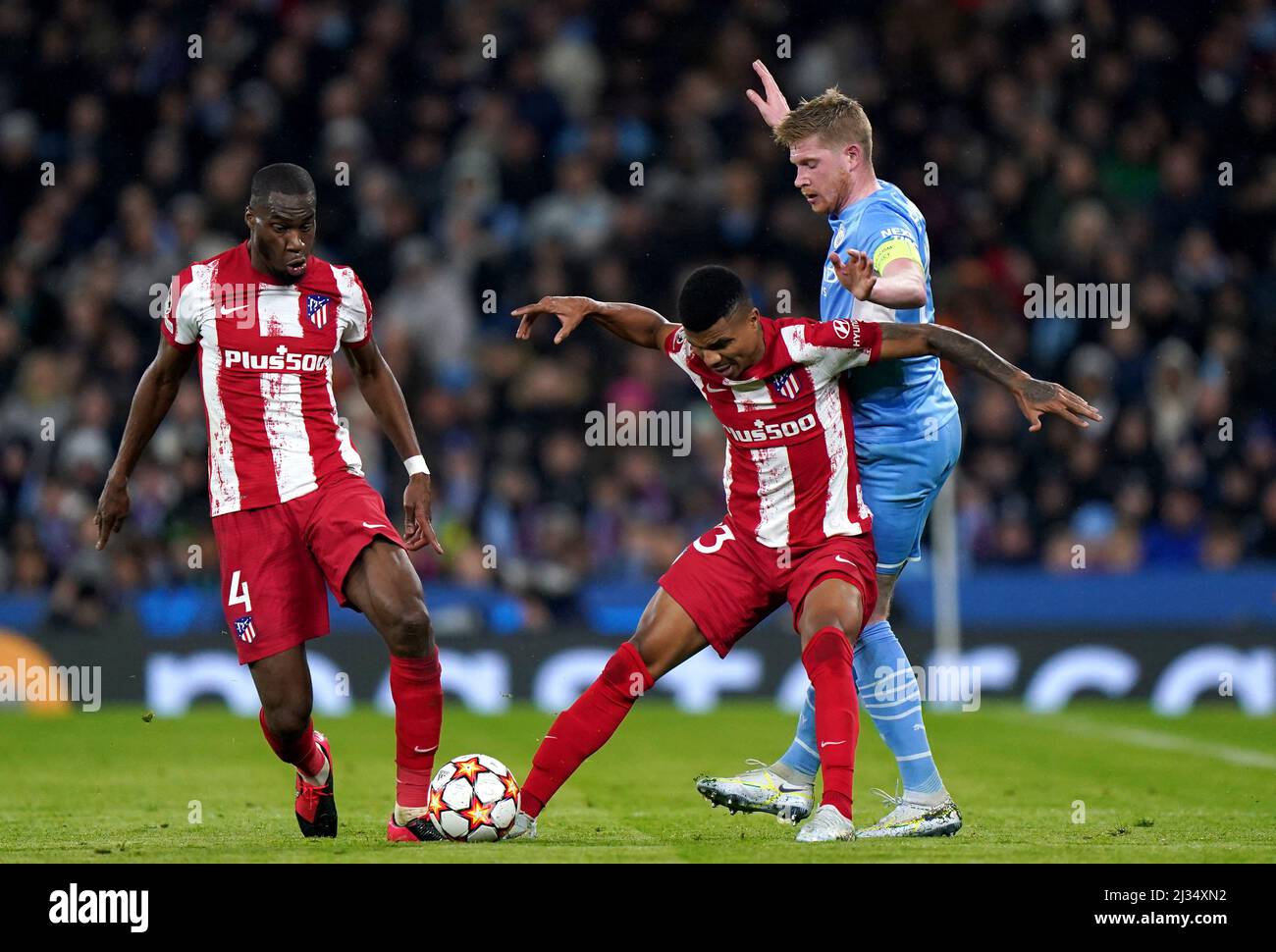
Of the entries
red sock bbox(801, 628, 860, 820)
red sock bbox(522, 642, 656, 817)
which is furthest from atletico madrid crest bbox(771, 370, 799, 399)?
red sock bbox(522, 642, 656, 817)

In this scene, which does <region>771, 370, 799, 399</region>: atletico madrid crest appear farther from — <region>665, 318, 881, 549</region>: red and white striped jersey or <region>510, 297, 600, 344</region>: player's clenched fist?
<region>510, 297, 600, 344</region>: player's clenched fist

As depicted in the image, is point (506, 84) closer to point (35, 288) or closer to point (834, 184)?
point (35, 288)

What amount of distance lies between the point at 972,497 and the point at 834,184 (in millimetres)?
7552

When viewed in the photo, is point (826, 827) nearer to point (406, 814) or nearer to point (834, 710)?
point (834, 710)

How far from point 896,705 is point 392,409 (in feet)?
6.91

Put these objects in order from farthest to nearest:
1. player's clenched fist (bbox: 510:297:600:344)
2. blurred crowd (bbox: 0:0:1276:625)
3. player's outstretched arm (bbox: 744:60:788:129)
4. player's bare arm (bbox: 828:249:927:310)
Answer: blurred crowd (bbox: 0:0:1276:625), player's outstretched arm (bbox: 744:60:788:129), player's clenched fist (bbox: 510:297:600:344), player's bare arm (bbox: 828:249:927:310)

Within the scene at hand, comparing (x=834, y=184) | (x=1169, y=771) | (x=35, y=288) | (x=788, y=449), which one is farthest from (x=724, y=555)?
(x=35, y=288)

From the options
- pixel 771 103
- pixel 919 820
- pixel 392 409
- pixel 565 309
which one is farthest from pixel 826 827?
pixel 771 103

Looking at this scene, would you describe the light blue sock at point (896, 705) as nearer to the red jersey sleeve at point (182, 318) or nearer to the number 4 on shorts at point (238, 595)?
the number 4 on shorts at point (238, 595)

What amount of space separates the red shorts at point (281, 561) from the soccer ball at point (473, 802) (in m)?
0.77

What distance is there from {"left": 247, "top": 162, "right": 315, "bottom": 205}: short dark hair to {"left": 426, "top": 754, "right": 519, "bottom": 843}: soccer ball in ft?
6.57

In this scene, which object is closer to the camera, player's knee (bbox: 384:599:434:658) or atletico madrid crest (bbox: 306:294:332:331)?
player's knee (bbox: 384:599:434:658)

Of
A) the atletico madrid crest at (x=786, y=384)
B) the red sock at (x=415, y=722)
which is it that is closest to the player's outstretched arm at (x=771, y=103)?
the atletico madrid crest at (x=786, y=384)

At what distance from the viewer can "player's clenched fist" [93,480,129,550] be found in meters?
6.66
